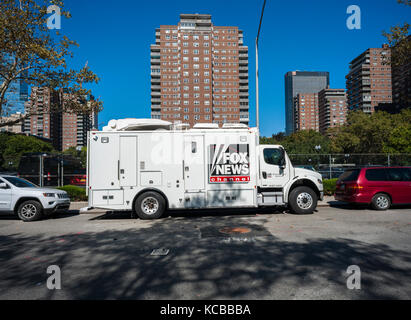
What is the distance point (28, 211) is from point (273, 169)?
9.02 m

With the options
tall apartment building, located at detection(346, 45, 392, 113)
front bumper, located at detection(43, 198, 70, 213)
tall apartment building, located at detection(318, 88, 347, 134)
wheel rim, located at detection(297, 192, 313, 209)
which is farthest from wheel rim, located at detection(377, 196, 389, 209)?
tall apartment building, located at detection(318, 88, 347, 134)

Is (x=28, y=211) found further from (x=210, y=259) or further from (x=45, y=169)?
(x=45, y=169)

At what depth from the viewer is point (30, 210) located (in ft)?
31.4

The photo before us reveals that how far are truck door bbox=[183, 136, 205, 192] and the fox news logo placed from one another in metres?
0.35

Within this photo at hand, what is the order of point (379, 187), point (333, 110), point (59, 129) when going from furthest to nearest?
point (333, 110) → point (59, 129) → point (379, 187)

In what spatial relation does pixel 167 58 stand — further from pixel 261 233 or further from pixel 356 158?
pixel 261 233

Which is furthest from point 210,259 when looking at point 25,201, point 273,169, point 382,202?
point 382,202

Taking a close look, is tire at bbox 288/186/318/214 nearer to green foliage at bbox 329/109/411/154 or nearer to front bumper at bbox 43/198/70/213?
front bumper at bbox 43/198/70/213

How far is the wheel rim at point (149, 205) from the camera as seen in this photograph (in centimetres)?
916

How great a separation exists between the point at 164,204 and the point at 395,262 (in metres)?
6.60

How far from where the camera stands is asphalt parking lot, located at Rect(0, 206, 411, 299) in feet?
11.7

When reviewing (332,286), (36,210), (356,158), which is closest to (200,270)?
(332,286)

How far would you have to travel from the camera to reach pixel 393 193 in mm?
10688

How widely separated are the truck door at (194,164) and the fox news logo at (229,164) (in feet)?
1.15
